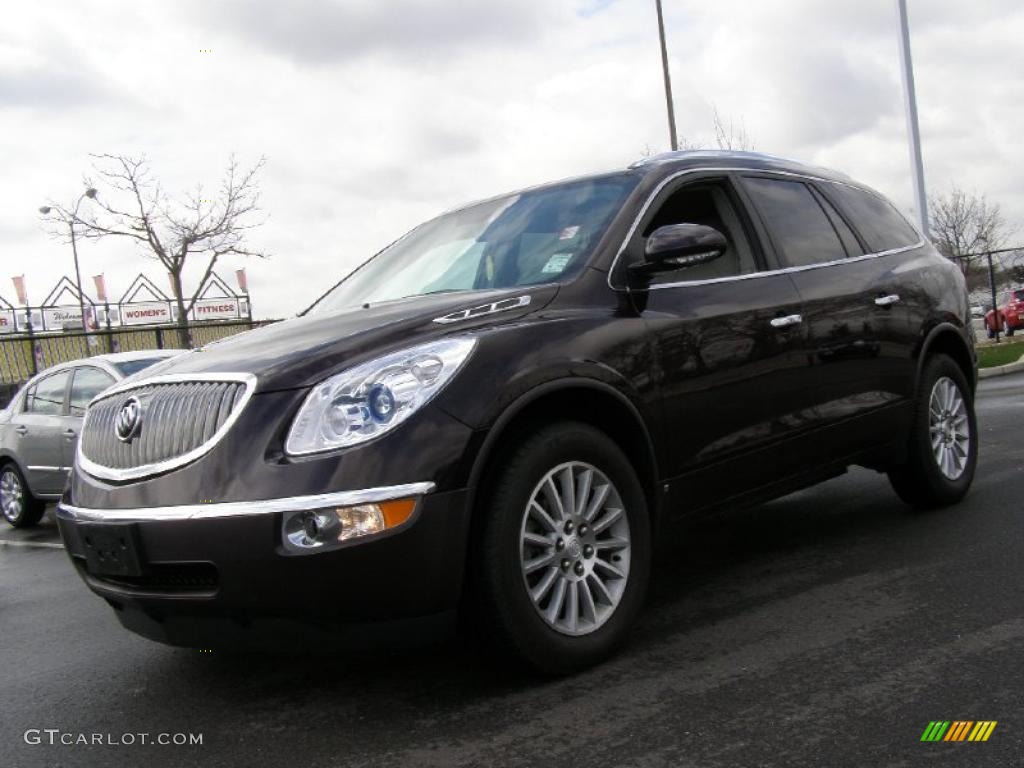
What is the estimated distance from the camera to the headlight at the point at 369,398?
2996mm

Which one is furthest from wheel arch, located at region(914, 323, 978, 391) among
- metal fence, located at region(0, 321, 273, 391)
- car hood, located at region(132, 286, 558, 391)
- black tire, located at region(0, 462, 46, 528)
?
metal fence, located at region(0, 321, 273, 391)

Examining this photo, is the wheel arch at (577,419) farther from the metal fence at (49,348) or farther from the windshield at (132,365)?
the metal fence at (49,348)

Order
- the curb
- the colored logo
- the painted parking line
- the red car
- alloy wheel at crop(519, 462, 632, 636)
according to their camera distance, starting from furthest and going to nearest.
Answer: the red car
the curb
the painted parking line
alloy wheel at crop(519, 462, 632, 636)
the colored logo

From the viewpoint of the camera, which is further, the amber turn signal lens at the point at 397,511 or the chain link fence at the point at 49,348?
the chain link fence at the point at 49,348

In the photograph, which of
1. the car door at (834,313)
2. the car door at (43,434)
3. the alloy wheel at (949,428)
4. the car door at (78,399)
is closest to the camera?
the car door at (834,313)

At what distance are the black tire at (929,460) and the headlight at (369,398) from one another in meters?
3.04

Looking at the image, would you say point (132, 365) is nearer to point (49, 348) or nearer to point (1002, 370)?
point (1002, 370)

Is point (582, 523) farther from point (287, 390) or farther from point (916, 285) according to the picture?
point (916, 285)

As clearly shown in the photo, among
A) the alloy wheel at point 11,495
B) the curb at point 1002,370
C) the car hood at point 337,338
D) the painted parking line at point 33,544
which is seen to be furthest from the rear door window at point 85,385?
the curb at point 1002,370

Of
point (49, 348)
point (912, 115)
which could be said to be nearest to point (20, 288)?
point (49, 348)

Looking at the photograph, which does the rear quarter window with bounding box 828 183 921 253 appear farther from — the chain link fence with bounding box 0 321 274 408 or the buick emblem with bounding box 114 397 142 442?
the chain link fence with bounding box 0 321 274 408

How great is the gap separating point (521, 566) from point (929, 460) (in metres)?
3.05

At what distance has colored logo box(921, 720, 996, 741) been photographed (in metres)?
2.68

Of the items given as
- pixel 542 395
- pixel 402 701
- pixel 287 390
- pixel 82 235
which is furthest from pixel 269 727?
pixel 82 235
